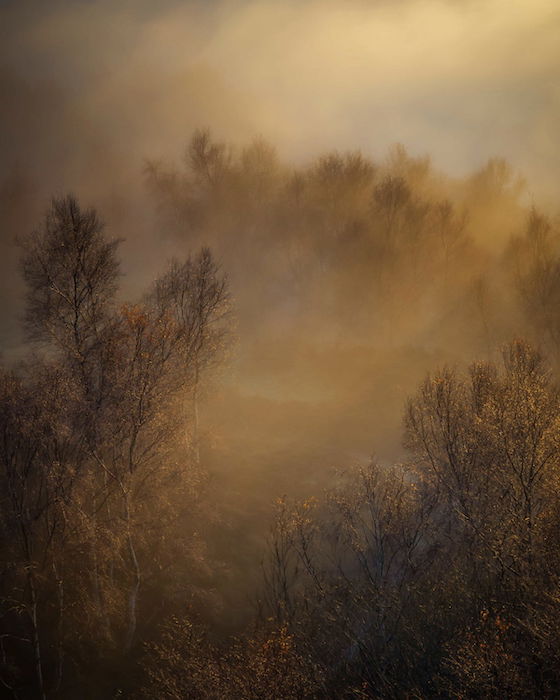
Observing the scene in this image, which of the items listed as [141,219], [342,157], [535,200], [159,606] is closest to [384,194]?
[342,157]

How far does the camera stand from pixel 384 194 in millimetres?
49500

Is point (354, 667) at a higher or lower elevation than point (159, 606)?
lower

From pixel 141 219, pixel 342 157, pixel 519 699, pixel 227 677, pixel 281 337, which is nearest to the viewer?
pixel 519 699

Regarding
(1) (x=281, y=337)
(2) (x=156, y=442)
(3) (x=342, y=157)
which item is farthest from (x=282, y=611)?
(3) (x=342, y=157)

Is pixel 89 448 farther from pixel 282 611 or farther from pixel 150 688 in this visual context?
pixel 282 611

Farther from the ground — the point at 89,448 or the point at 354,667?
the point at 89,448

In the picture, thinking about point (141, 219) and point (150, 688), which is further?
point (141, 219)

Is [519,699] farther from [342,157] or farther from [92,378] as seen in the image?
[342,157]

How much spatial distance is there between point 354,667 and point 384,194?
47.9 metres

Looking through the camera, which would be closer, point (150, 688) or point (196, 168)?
point (150, 688)

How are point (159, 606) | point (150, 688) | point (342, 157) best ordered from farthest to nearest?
1. point (342, 157)
2. point (159, 606)
3. point (150, 688)

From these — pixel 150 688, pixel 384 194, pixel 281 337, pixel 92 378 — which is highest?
pixel 384 194

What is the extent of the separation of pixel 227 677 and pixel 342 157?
56.5 meters

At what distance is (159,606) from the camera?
18172 millimetres
